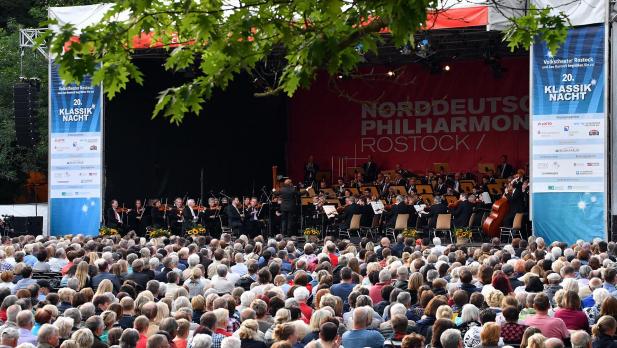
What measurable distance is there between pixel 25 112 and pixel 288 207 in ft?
21.7

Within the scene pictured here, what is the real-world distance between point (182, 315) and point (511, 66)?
23352 millimetres

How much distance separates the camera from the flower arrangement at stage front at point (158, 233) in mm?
24375

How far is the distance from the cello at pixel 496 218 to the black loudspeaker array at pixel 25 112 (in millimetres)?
10640

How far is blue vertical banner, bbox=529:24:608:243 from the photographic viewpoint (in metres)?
20.2

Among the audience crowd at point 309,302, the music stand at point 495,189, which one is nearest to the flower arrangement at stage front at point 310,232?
the music stand at point 495,189

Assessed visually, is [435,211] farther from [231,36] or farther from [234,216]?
[231,36]

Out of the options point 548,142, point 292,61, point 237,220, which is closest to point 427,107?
point 237,220

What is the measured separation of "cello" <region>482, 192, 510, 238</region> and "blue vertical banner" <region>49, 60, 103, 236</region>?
8.85 m

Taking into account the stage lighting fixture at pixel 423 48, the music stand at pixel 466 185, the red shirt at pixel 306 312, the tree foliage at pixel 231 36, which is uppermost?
the stage lighting fixture at pixel 423 48

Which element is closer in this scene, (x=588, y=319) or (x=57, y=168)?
(x=588, y=319)

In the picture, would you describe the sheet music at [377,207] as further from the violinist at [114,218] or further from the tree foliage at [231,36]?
the tree foliage at [231,36]

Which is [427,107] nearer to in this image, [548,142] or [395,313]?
[548,142]

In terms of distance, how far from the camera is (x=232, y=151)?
30859 mm

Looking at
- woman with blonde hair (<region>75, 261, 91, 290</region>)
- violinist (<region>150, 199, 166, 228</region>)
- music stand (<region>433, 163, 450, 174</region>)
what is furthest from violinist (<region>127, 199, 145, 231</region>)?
woman with blonde hair (<region>75, 261, 91, 290</region>)
